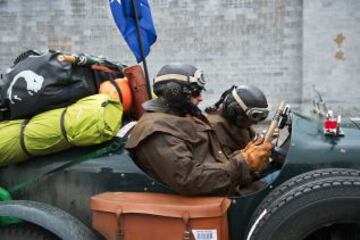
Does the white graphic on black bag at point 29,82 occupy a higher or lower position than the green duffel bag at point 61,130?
higher

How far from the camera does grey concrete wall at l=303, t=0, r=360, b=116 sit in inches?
511

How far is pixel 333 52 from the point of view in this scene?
13.1 metres

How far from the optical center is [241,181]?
3.07 meters

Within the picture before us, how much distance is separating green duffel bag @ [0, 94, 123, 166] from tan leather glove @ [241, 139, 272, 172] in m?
0.77

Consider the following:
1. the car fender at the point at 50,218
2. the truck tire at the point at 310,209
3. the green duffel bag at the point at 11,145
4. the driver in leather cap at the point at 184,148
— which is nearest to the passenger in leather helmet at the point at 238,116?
the driver in leather cap at the point at 184,148

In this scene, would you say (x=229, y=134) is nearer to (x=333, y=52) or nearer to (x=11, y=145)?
(x=11, y=145)

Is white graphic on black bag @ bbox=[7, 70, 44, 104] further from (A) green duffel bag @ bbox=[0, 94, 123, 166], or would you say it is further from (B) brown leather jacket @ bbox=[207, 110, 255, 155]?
(B) brown leather jacket @ bbox=[207, 110, 255, 155]

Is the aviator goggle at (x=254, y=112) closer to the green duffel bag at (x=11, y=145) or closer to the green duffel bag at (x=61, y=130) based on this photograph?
the green duffel bag at (x=61, y=130)

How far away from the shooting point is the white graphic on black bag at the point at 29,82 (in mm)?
3331

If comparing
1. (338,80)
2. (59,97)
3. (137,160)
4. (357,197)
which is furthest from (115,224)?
(338,80)

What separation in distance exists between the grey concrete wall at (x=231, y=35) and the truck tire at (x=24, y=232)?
10.3 metres

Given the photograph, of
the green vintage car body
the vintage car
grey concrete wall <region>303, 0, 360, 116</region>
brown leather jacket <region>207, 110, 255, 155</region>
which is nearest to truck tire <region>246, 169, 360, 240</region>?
the vintage car

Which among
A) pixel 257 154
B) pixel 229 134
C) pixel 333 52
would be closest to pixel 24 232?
pixel 257 154

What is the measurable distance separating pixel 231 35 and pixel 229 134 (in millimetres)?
10084
